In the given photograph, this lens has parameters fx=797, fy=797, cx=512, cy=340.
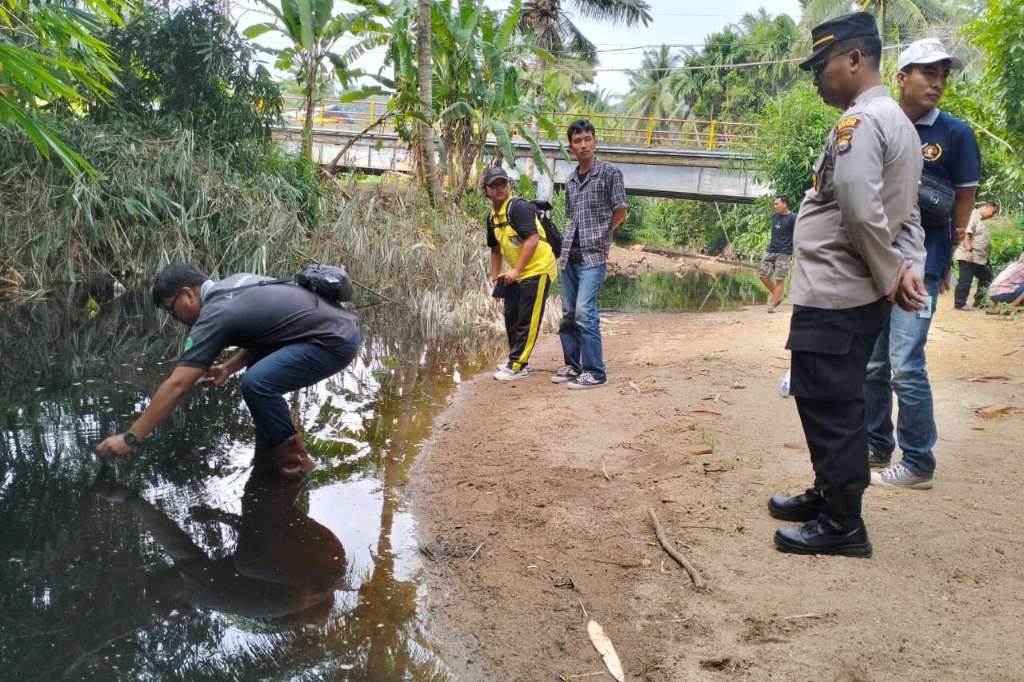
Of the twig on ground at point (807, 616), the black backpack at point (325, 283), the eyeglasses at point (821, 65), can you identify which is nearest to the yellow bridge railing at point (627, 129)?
the black backpack at point (325, 283)

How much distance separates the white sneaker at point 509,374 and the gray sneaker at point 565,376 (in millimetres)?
326

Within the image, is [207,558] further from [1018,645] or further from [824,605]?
[1018,645]

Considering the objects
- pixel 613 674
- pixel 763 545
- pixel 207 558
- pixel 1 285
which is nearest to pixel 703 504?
pixel 763 545

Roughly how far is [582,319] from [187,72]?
9410mm

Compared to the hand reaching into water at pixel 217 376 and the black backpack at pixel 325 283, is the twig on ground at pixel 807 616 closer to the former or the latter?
the black backpack at pixel 325 283

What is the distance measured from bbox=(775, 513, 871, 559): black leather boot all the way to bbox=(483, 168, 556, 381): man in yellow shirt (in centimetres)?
337

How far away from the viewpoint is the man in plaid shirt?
226 inches

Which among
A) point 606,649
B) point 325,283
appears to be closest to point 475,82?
point 325,283

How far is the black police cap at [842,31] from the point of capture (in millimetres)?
2707

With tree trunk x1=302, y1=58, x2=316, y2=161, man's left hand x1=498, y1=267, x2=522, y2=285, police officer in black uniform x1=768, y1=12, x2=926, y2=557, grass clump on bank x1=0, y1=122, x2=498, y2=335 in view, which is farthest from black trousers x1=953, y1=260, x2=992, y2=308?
tree trunk x1=302, y1=58, x2=316, y2=161

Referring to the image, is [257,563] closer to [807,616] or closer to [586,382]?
[807,616]

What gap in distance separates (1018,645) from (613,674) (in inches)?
45.9

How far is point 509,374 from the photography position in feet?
21.2

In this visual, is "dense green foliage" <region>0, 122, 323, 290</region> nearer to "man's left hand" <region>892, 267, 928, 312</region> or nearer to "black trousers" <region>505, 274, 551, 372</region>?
"black trousers" <region>505, 274, 551, 372</region>
